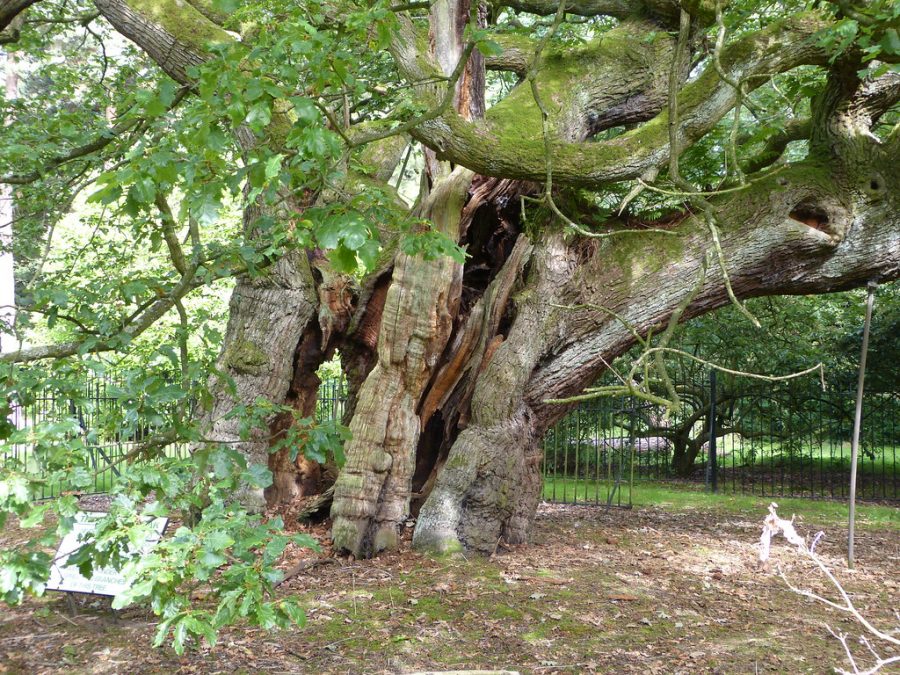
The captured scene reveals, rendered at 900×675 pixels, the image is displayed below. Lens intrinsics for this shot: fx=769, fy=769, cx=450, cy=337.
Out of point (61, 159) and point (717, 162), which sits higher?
point (717, 162)

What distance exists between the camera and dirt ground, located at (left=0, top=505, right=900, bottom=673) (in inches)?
172

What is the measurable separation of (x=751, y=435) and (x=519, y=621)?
1041cm

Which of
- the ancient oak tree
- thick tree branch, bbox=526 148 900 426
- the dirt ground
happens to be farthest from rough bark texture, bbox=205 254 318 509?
thick tree branch, bbox=526 148 900 426

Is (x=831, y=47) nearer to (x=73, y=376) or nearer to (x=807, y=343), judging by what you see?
(x=73, y=376)

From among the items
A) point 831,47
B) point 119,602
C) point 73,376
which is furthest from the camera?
point 831,47

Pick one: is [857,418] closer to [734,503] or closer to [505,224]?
[505,224]

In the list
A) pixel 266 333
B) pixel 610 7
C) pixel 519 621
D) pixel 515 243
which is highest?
pixel 610 7

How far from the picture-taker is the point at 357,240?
2549 mm

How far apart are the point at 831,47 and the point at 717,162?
2227mm

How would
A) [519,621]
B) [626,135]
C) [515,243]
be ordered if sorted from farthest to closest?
[515,243]
[626,135]
[519,621]

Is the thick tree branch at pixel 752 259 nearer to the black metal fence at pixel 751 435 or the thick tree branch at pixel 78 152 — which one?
the thick tree branch at pixel 78 152

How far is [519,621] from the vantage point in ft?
16.4

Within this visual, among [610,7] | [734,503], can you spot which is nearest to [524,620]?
[610,7]

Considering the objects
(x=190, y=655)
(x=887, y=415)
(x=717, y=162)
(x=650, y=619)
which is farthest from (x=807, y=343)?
(x=190, y=655)
